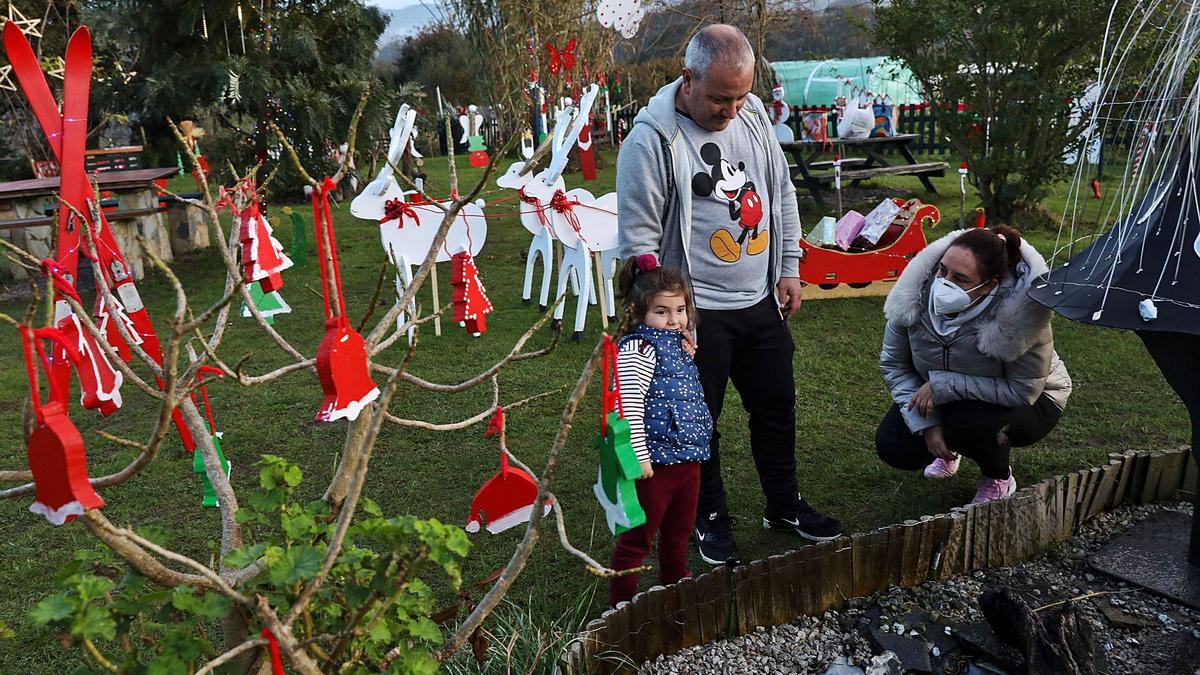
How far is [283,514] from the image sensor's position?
161 cm

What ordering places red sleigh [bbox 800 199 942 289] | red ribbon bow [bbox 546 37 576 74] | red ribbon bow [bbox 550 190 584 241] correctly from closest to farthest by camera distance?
1. red ribbon bow [bbox 550 190 584 241]
2. red sleigh [bbox 800 199 942 289]
3. red ribbon bow [bbox 546 37 576 74]

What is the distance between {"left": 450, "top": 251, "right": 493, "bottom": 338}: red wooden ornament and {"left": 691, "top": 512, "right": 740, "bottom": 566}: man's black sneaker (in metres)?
1.58

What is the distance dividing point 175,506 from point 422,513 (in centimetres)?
99

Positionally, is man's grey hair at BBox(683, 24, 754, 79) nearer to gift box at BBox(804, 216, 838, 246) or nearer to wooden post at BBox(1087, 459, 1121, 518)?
wooden post at BBox(1087, 459, 1121, 518)

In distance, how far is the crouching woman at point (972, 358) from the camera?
3031mm

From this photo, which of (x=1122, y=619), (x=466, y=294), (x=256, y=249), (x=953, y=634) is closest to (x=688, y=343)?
(x=953, y=634)

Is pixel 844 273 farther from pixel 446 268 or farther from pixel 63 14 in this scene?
pixel 63 14

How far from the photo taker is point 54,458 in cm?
129

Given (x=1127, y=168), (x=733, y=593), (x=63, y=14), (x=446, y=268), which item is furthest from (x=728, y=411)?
(x=63, y=14)

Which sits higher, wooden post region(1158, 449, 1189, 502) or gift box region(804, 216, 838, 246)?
gift box region(804, 216, 838, 246)

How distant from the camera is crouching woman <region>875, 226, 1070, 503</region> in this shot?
303cm

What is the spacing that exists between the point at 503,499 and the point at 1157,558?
6.88ft

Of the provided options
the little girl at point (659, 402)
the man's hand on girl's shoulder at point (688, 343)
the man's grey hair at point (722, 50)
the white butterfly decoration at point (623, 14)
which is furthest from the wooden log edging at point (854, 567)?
the white butterfly decoration at point (623, 14)

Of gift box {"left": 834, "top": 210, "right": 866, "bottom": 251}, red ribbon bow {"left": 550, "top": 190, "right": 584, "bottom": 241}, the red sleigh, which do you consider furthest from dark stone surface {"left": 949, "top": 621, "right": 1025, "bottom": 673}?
gift box {"left": 834, "top": 210, "right": 866, "bottom": 251}
